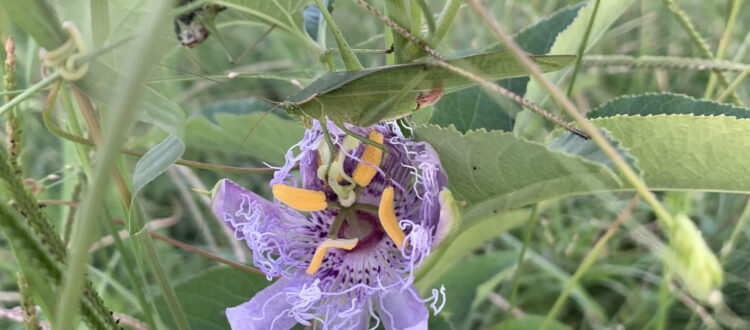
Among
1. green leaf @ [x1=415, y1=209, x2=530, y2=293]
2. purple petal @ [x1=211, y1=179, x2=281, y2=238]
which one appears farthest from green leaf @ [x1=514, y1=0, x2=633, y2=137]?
purple petal @ [x1=211, y1=179, x2=281, y2=238]

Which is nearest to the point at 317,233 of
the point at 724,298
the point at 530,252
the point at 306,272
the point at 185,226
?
the point at 306,272

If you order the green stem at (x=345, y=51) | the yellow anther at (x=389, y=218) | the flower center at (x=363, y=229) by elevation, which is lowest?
the flower center at (x=363, y=229)

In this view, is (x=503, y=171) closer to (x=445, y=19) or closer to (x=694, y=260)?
(x=445, y=19)

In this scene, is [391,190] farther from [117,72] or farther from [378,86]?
[117,72]

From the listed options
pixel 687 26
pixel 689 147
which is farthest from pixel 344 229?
pixel 687 26

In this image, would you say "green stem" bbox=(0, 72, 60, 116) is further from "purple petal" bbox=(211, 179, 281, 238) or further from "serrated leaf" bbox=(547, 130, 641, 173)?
"serrated leaf" bbox=(547, 130, 641, 173)

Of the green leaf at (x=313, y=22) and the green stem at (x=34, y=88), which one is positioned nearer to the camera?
the green stem at (x=34, y=88)

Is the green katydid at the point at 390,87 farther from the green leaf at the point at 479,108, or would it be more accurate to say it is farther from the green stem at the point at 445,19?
the green leaf at the point at 479,108

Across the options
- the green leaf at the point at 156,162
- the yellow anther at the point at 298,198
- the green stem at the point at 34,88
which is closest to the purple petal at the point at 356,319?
the yellow anther at the point at 298,198
